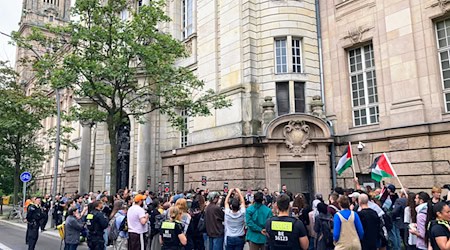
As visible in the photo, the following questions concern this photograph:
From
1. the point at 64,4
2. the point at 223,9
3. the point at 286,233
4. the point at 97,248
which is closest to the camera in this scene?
the point at 286,233

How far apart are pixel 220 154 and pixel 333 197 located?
1146 cm

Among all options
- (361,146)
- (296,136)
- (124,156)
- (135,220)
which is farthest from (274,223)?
(124,156)

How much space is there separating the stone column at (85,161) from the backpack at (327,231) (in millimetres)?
25333

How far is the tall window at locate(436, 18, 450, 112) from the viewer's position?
46.6ft

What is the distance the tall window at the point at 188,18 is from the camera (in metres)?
24.5

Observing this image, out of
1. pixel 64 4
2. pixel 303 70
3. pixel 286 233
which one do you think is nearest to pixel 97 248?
pixel 286 233


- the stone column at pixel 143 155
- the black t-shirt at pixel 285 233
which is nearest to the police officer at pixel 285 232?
the black t-shirt at pixel 285 233

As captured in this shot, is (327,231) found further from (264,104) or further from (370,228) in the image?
(264,104)

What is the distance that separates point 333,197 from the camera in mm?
7504

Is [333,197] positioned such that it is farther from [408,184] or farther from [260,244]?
[408,184]

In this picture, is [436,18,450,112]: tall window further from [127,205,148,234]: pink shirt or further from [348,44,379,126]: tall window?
[127,205,148,234]: pink shirt

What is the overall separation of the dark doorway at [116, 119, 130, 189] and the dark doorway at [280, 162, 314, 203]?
14.3 m

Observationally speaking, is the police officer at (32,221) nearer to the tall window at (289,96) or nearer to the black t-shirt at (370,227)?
the black t-shirt at (370,227)

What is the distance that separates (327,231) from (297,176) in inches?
441
